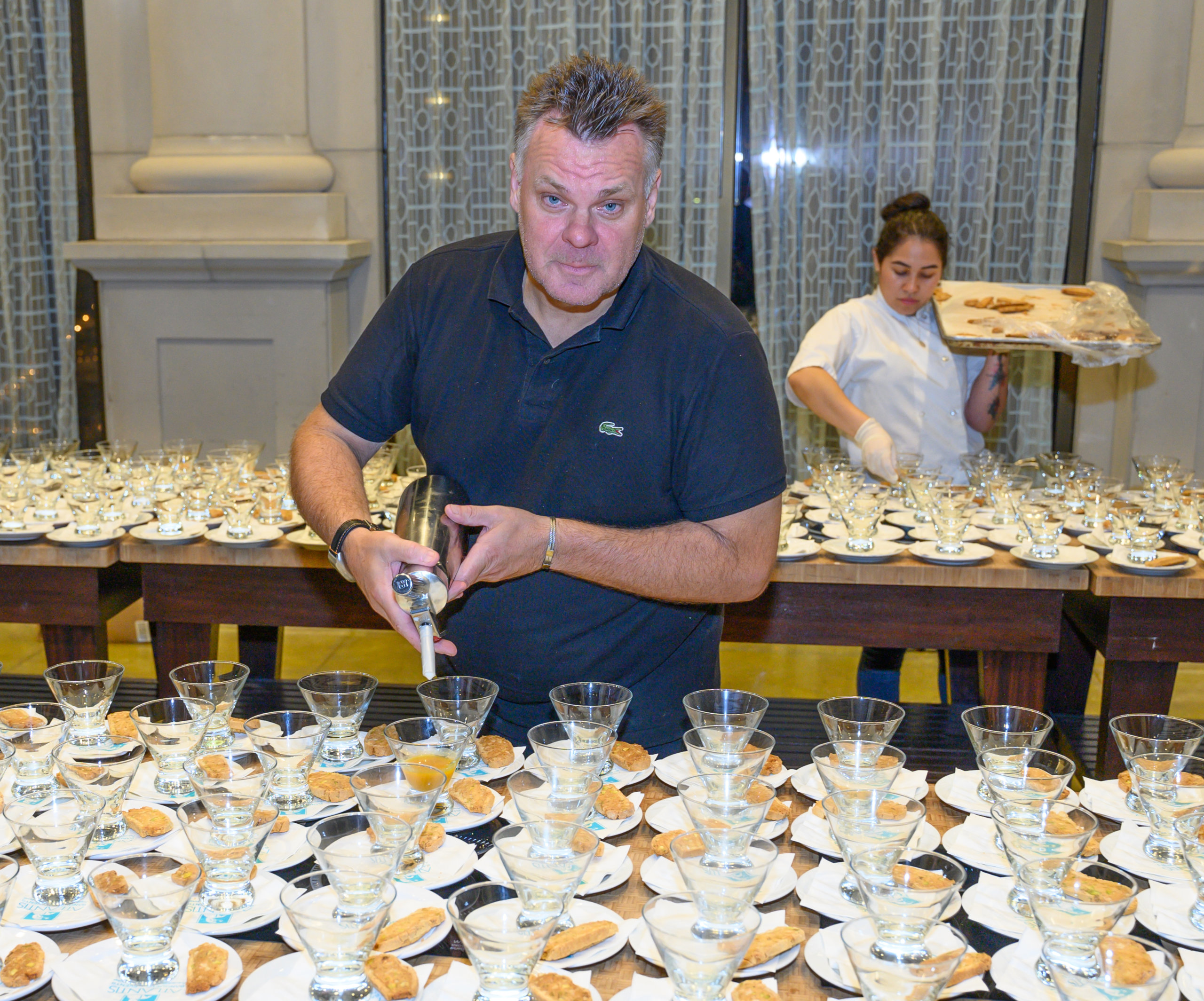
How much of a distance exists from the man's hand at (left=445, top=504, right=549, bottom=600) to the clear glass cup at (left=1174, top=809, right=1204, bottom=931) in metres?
1.02

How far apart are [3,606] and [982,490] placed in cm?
308

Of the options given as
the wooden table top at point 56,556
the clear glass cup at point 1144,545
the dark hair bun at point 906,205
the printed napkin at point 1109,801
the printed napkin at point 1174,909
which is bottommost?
the wooden table top at point 56,556

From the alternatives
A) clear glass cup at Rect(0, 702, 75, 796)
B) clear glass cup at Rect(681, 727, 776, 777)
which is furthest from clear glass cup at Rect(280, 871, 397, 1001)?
clear glass cup at Rect(0, 702, 75, 796)

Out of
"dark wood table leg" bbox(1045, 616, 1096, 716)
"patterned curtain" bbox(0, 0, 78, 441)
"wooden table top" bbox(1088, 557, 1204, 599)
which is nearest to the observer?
"wooden table top" bbox(1088, 557, 1204, 599)

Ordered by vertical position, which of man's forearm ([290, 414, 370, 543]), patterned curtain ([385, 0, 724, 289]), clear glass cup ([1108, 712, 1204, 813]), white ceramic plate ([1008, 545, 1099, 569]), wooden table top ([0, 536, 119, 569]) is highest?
patterned curtain ([385, 0, 724, 289])

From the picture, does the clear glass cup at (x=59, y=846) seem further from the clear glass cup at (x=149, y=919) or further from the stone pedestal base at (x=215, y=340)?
the stone pedestal base at (x=215, y=340)

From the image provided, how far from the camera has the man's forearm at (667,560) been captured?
2086 millimetres

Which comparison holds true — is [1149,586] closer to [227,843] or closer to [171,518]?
[227,843]

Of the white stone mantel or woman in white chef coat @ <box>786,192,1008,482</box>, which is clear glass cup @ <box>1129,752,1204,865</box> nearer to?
woman in white chef coat @ <box>786,192,1008,482</box>

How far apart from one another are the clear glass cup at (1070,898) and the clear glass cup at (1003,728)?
1.27 ft

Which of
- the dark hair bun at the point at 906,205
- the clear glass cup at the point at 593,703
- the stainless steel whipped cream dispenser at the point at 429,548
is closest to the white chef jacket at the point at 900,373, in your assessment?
the dark hair bun at the point at 906,205

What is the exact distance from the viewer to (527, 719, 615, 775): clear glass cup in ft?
5.82

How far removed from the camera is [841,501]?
3.75m

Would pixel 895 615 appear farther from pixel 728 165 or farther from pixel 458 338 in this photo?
pixel 728 165
